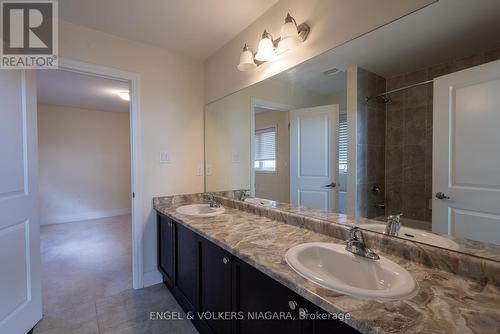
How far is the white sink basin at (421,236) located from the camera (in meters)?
0.97

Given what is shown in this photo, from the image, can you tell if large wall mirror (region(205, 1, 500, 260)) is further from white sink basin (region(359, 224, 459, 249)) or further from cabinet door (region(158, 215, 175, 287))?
cabinet door (region(158, 215, 175, 287))

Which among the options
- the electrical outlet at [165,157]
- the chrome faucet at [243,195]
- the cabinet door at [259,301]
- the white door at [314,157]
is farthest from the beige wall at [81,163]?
the cabinet door at [259,301]

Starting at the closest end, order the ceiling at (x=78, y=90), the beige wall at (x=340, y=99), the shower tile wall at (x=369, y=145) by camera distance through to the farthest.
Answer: the shower tile wall at (x=369, y=145)
the beige wall at (x=340, y=99)
the ceiling at (x=78, y=90)

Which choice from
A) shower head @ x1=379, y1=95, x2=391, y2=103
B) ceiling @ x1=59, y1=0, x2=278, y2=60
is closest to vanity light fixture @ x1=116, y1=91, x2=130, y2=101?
ceiling @ x1=59, y1=0, x2=278, y2=60

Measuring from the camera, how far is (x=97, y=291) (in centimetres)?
219

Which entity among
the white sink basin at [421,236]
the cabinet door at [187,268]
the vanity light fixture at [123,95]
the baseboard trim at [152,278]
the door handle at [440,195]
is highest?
the vanity light fixture at [123,95]

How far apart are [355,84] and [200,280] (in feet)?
5.07

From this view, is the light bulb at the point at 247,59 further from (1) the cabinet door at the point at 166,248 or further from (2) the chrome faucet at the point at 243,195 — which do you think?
(1) the cabinet door at the point at 166,248

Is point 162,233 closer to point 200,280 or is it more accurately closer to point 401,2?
point 200,280

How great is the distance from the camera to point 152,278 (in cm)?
233

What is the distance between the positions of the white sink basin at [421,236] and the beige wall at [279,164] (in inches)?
26.8

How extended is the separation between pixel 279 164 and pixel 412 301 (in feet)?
4.07

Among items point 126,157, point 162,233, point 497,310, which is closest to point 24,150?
point 162,233

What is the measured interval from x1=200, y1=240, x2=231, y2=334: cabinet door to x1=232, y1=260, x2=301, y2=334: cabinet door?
0.08m
